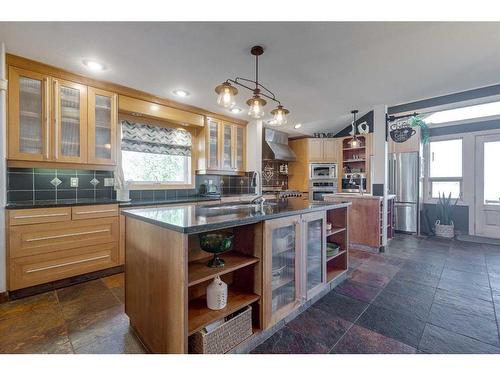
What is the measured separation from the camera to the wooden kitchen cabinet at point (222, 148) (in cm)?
404

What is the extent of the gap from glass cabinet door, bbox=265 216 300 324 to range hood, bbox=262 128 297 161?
3.87 meters

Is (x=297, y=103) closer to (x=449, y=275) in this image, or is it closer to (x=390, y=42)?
(x=390, y=42)

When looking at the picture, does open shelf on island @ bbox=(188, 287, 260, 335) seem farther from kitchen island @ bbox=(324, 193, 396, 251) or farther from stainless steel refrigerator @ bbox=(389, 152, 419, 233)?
stainless steel refrigerator @ bbox=(389, 152, 419, 233)

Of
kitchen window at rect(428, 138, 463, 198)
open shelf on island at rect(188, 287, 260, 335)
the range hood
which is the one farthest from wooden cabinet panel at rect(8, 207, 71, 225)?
kitchen window at rect(428, 138, 463, 198)

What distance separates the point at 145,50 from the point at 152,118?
151cm

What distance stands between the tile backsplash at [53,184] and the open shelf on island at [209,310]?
7.61 feet

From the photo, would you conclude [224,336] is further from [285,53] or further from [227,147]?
[227,147]

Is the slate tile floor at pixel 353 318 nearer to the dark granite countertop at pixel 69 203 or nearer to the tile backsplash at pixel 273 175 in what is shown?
the dark granite countertop at pixel 69 203

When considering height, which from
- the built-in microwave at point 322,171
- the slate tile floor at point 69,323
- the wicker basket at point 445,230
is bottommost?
the slate tile floor at point 69,323

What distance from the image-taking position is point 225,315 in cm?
141

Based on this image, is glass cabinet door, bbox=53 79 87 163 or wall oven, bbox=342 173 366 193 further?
wall oven, bbox=342 173 366 193

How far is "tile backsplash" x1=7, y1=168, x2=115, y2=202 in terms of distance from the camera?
2.55m

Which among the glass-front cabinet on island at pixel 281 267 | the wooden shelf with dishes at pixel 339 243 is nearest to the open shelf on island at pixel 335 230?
the wooden shelf with dishes at pixel 339 243
